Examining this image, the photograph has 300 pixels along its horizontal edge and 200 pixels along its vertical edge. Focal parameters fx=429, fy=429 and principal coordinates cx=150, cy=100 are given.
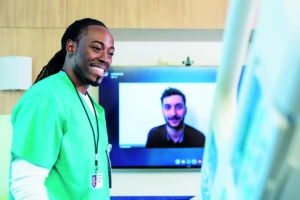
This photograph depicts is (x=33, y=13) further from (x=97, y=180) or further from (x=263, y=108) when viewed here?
(x=263, y=108)

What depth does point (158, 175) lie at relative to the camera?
268cm

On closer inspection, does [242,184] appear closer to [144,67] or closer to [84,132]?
[84,132]

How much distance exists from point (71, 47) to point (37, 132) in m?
0.41

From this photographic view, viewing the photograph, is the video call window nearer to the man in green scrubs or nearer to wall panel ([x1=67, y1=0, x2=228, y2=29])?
wall panel ([x1=67, y1=0, x2=228, y2=29])

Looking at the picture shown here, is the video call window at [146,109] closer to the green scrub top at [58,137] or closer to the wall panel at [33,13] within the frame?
the wall panel at [33,13]

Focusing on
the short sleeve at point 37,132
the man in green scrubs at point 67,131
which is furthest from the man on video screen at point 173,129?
the short sleeve at point 37,132

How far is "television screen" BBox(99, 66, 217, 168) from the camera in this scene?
2.64 meters

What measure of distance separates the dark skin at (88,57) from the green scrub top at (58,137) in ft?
0.21

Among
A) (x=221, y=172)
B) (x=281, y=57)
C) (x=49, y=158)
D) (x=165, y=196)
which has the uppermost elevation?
(x=281, y=57)

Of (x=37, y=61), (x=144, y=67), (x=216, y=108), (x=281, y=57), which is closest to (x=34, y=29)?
(x=37, y=61)

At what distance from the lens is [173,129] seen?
105 inches

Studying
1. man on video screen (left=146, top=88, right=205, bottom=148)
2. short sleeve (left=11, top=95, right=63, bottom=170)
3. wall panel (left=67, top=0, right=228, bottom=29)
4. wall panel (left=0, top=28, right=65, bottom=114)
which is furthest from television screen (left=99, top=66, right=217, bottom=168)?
short sleeve (left=11, top=95, right=63, bottom=170)

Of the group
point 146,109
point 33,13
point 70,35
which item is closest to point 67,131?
point 70,35

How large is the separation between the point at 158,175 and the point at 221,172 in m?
2.35
